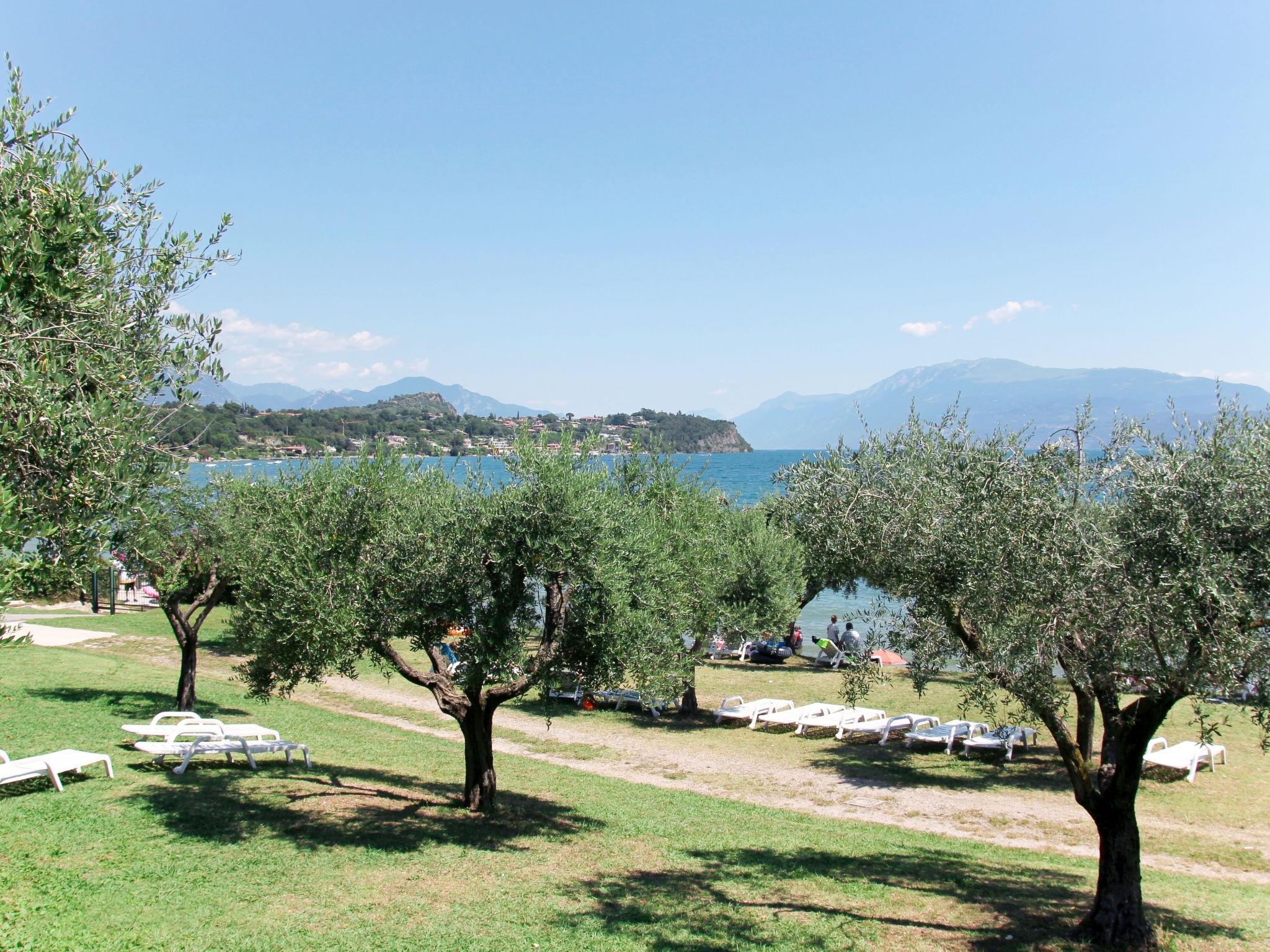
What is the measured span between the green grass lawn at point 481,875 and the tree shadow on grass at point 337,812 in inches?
1.7

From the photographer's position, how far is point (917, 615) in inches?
356

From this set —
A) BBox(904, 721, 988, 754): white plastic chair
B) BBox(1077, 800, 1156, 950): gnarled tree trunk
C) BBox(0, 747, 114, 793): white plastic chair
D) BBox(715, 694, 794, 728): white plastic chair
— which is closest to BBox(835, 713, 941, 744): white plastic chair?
BBox(904, 721, 988, 754): white plastic chair

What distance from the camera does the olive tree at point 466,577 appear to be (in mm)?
10594

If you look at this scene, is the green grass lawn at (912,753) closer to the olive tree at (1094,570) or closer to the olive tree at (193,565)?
the olive tree at (1094,570)

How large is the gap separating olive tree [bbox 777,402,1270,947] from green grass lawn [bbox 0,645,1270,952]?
2.11 metres

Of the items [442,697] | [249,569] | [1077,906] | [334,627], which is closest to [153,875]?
[334,627]

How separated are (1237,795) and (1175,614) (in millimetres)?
10389

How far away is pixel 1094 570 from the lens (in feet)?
23.7

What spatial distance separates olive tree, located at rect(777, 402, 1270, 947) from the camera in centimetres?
663

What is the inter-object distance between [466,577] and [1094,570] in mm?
7467

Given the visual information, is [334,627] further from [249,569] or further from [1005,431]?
[1005,431]

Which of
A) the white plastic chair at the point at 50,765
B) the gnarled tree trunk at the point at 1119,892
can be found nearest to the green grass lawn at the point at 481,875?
the white plastic chair at the point at 50,765

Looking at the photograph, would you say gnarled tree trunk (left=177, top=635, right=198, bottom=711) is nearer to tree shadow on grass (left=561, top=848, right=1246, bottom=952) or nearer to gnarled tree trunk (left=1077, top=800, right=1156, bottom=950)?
tree shadow on grass (left=561, top=848, right=1246, bottom=952)

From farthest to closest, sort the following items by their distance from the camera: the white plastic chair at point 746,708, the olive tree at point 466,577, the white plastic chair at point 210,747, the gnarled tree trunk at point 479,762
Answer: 1. the white plastic chair at point 746,708
2. the white plastic chair at point 210,747
3. the gnarled tree trunk at point 479,762
4. the olive tree at point 466,577
